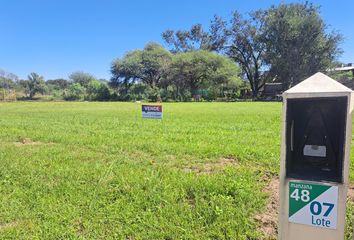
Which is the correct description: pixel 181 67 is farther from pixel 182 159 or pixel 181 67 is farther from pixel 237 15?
pixel 182 159

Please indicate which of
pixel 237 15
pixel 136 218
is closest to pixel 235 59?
pixel 237 15

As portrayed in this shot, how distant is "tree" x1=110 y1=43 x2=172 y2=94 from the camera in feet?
177

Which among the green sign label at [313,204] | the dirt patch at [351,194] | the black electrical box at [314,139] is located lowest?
the dirt patch at [351,194]

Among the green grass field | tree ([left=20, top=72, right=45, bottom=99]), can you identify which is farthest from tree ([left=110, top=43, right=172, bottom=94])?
the green grass field

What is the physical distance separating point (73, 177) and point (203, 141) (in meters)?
3.04

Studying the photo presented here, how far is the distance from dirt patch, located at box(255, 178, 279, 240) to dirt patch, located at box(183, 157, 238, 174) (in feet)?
3.09

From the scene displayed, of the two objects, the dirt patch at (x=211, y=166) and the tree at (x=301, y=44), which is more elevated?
the tree at (x=301, y=44)

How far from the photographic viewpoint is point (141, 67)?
2140 inches

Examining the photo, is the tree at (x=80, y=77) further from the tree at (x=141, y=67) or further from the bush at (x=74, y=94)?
the tree at (x=141, y=67)

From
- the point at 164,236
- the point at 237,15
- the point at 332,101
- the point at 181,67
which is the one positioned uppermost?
the point at 237,15

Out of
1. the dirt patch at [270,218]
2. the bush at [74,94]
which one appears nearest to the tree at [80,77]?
the bush at [74,94]

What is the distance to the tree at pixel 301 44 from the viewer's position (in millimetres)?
42062

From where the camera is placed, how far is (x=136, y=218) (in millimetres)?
3008

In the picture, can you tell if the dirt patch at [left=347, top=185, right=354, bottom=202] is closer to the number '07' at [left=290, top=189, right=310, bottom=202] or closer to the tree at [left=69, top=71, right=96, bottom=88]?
the number '07' at [left=290, top=189, right=310, bottom=202]
